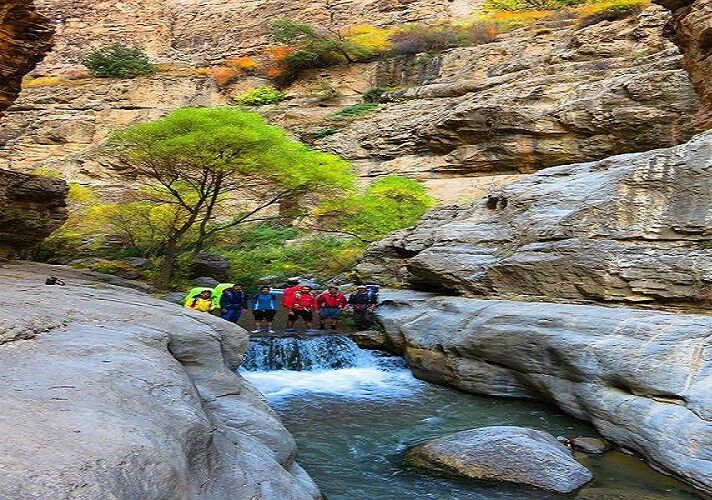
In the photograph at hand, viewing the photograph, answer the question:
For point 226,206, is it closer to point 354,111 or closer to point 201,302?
point 354,111

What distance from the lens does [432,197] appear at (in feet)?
89.6

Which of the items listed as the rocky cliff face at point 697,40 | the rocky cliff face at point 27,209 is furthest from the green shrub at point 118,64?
the rocky cliff face at point 697,40

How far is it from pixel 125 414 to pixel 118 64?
4335 cm

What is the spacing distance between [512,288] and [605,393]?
11.6 feet

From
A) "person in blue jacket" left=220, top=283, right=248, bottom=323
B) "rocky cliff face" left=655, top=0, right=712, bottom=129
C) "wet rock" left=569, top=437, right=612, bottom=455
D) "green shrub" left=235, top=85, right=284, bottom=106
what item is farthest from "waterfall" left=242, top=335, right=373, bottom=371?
"green shrub" left=235, top=85, right=284, bottom=106

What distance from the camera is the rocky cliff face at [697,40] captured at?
12.7 m

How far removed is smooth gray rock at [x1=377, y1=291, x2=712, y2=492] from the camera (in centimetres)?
647

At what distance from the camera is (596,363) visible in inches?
314

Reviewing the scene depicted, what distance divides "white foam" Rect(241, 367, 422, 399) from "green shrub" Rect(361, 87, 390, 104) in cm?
2768

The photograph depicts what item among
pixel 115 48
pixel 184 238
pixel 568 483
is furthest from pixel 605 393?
pixel 115 48

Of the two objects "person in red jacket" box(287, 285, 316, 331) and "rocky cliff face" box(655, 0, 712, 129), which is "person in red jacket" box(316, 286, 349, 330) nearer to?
"person in red jacket" box(287, 285, 316, 331)

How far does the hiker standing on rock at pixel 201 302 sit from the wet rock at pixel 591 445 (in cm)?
819

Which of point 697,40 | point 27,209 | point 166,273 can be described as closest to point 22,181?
point 27,209

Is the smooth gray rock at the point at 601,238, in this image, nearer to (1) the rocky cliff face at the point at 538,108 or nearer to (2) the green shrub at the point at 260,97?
(1) the rocky cliff face at the point at 538,108
